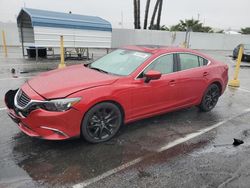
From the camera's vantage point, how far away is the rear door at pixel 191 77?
5281 millimetres

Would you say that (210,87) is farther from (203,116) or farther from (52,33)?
(52,33)

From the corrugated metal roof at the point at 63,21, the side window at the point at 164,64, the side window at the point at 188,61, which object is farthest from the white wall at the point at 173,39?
the side window at the point at 164,64

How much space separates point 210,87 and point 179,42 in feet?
78.1

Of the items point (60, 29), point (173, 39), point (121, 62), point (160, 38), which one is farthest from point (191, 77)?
point (173, 39)

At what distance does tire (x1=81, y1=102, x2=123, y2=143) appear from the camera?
402cm

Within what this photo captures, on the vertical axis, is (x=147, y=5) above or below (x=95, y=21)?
above

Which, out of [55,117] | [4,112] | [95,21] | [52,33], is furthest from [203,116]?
[95,21]

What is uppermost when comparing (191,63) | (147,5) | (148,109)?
(147,5)

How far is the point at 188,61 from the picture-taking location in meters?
5.53

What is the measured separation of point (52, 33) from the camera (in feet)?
46.1

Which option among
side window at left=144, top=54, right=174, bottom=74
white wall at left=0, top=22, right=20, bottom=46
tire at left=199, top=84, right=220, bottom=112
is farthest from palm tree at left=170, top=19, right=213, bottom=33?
side window at left=144, top=54, right=174, bottom=74

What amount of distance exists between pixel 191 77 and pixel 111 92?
6.59ft

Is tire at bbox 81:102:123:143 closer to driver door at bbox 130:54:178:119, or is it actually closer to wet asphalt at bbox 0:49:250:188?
wet asphalt at bbox 0:49:250:188

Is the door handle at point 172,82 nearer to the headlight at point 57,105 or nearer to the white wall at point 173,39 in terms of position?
the headlight at point 57,105
